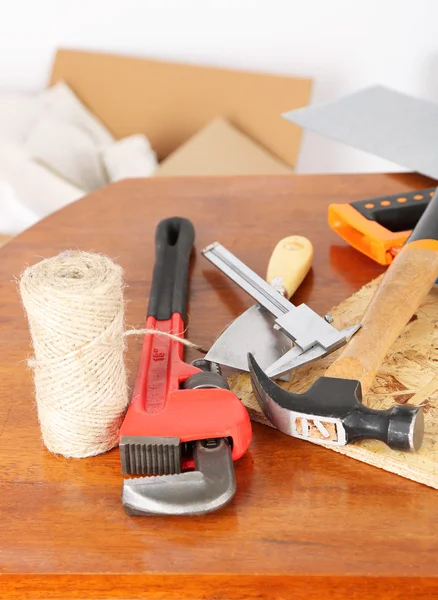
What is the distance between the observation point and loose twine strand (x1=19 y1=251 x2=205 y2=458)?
2.20ft

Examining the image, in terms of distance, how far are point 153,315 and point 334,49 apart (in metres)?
1.85

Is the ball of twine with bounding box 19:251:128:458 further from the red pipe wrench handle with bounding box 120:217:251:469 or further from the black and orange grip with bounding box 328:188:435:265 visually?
the black and orange grip with bounding box 328:188:435:265

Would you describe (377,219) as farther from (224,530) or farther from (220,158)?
(220,158)

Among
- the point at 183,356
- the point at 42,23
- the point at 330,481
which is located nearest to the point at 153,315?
Answer: the point at 183,356

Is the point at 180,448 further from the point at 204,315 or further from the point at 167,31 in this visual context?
the point at 167,31

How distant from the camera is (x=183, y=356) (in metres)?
0.89

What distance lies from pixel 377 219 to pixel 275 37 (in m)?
1.63

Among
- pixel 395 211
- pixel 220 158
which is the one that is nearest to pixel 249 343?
pixel 395 211

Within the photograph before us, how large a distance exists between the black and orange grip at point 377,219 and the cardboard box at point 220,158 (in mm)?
1209

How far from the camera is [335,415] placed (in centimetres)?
70

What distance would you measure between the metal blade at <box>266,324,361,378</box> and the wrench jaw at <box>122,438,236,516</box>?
152 mm

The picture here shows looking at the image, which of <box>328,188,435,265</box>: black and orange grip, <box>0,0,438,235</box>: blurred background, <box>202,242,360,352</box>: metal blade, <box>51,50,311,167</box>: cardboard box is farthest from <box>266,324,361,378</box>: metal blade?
<box>51,50,311,167</box>: cardboard box

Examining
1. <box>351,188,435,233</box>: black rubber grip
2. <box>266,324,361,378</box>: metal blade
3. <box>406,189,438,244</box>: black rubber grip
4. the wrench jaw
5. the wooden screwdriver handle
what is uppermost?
<box>406,189,438,244</box>: black rubber grip

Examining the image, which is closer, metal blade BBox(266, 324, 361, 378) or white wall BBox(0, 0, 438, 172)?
metal blade BBox(266, 324, 361, 378)
